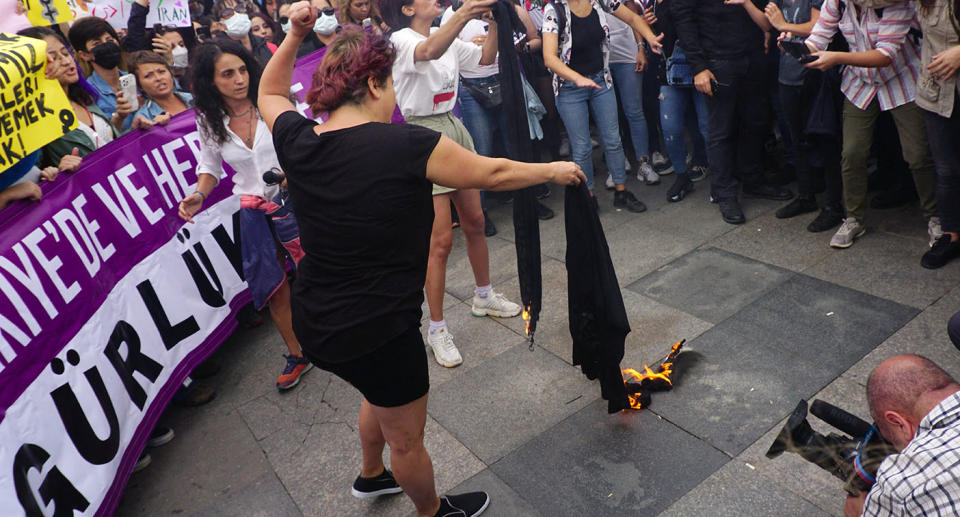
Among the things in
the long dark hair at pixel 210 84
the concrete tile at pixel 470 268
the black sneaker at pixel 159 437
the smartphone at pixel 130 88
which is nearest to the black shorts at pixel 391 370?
the black sneaker at pixel 159 437

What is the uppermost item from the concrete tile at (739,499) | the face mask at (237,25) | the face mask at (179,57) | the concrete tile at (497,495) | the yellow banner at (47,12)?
the yellow banner at (47,12)

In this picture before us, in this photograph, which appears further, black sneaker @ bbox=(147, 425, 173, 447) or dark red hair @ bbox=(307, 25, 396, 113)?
black sneaker @ bbox=(147, 425, 173, 447)

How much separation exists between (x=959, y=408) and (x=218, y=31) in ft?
23.1

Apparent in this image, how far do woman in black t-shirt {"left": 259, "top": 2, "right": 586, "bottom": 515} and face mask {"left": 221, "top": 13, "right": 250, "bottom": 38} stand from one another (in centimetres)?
477

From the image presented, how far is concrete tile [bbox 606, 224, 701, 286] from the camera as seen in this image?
490 centimetres

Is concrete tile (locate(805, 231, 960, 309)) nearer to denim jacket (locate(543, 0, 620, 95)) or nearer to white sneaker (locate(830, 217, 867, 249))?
white sneaker (locate(830, 217, 867, 249))

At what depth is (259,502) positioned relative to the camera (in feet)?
11.1

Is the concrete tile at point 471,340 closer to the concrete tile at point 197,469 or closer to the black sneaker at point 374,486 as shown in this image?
the black sneaker at point 374,486

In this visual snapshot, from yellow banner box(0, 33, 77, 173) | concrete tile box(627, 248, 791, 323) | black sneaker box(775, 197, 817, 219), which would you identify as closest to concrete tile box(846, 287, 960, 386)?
concrete tile box(627, 248, 791, 323)

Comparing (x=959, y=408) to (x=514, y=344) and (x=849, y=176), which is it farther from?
(x=849, y=176)

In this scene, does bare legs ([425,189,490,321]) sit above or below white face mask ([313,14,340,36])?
below

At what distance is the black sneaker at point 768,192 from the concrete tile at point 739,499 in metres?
3.14

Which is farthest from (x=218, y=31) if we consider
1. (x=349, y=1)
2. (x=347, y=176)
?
(x=347, y=176)

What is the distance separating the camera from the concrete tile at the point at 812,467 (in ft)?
8.94
